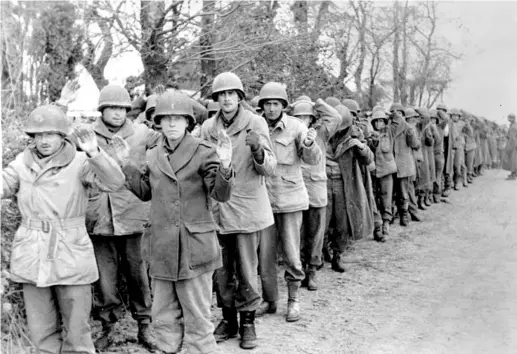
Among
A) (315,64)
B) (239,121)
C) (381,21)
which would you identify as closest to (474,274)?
(239,121)

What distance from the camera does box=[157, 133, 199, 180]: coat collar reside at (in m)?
4.51

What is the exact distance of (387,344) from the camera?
5.75 m

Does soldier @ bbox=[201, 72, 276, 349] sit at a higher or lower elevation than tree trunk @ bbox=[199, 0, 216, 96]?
lower

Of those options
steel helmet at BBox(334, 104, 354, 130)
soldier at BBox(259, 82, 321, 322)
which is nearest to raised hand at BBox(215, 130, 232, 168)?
soldier at BBox(259, 82, 321, 322)

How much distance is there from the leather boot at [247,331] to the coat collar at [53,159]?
2053 millimetres

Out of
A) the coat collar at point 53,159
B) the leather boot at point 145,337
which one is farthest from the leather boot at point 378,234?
the coat collar at point 53,159

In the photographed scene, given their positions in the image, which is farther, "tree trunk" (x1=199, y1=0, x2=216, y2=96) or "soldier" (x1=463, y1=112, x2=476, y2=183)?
"soldier" (x1=463, y1=112, x2=476, y2=183)

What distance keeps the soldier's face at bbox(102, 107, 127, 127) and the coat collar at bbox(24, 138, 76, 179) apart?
880 mm

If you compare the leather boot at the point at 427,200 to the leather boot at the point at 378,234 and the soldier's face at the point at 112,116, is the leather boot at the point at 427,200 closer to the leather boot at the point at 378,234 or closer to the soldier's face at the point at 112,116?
the leather boot at the point at 378,234

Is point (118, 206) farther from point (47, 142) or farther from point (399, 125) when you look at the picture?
point (399, 125)

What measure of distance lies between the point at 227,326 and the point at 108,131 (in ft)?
6.42

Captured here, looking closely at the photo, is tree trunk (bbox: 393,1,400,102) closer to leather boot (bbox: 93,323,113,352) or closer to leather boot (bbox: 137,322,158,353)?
leather boot (bbox: 137,322,158,353)

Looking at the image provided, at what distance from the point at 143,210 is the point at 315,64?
392 inches

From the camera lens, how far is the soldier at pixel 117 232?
514 cm
